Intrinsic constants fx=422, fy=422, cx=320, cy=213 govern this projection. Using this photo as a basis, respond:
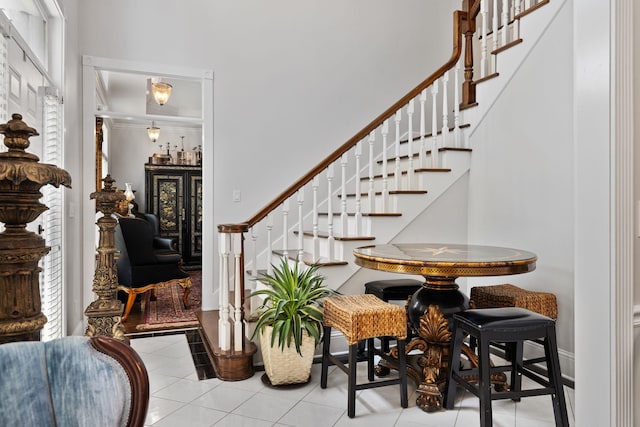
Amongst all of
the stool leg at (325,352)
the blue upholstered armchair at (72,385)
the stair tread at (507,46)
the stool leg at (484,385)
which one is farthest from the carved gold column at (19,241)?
the stair tread at (507,46)

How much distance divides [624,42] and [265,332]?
7.46ft

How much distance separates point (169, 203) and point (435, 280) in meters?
6.20

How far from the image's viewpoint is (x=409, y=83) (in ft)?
16.6

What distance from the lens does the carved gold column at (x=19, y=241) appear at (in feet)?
4.02

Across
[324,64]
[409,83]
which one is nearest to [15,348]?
[324,64]

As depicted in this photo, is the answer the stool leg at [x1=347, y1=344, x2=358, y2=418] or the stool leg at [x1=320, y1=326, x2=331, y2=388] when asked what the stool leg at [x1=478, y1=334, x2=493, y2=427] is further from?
the stool leg at [x1=320, y1=326, x2=331, y2=388]

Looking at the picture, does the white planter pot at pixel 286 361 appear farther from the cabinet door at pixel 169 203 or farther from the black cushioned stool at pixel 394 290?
the cabinet door at pixel 169 203

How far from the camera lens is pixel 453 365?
2270 millimetres

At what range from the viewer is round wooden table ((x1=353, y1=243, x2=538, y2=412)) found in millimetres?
2127

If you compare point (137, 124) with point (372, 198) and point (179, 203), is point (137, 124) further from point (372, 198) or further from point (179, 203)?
point (372, 198)

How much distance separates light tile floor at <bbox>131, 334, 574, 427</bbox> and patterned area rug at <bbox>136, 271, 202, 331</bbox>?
128 cm

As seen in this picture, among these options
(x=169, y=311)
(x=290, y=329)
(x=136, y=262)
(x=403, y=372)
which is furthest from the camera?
(x=169, y=311)

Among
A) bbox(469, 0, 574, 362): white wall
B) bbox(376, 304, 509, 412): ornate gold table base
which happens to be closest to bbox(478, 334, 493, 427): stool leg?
bbox(376, 304, 509, 412): ornate gold table base

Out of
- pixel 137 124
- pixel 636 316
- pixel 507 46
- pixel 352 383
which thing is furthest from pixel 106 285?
pixel 137 124
